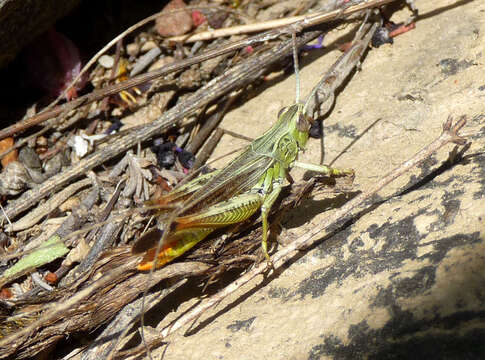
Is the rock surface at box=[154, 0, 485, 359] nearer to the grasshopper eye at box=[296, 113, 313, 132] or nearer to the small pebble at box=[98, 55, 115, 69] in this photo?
the grasshopper eye at box=[296, 113, 313, 132]

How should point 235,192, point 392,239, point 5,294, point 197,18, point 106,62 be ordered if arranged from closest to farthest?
1. point 392,239
2. point 235,192
3. point 5,294
4. point 106,62
5. point 197,18

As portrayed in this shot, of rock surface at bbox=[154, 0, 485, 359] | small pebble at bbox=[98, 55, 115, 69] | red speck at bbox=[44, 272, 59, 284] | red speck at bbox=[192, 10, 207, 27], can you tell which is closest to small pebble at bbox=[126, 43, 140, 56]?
small pebble at bbox=[98, 55, 115, 69]

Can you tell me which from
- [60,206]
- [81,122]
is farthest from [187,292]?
[81,122]

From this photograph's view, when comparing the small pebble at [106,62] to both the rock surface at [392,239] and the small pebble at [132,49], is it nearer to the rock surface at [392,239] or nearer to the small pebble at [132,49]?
the small pebble at [132,49]

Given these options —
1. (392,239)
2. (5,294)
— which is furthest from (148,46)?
(392,239)

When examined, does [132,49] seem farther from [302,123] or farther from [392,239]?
[392,239]
